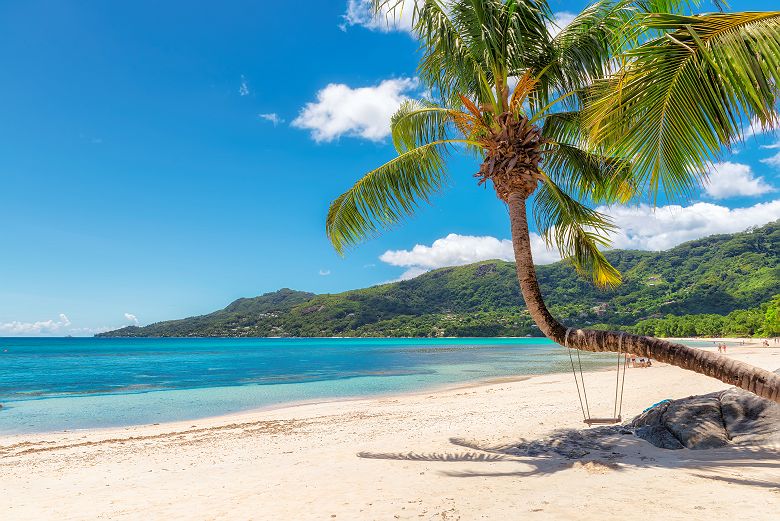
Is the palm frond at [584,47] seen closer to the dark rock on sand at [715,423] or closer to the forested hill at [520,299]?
the dark rock on sand at [715,423]

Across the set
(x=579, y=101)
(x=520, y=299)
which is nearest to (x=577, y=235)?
(x=579, y=101)

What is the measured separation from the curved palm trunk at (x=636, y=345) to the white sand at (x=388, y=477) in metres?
1.22

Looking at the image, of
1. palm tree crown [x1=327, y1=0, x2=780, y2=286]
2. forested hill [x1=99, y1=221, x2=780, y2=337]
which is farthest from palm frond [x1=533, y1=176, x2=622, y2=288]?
forested hill [x1=99, y1=221, x2=780, y2=337]

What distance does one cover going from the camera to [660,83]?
10.8 ft

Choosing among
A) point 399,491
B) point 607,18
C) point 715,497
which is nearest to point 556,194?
point 607,18

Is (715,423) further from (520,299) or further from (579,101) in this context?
(520,299)

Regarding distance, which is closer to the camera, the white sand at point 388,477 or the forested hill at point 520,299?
the white sand at point 388,477

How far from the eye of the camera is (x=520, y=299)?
13925 cm

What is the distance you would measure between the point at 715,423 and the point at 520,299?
137 metres

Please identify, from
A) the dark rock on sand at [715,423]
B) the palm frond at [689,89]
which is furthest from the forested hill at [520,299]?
the palm frond at [689,89]

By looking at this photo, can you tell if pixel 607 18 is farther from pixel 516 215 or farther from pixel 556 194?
pixel 516 215

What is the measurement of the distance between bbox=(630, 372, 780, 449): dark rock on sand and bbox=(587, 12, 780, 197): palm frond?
4.79 metres

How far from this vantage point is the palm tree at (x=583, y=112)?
2979mm

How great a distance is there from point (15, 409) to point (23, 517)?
17.5 m
